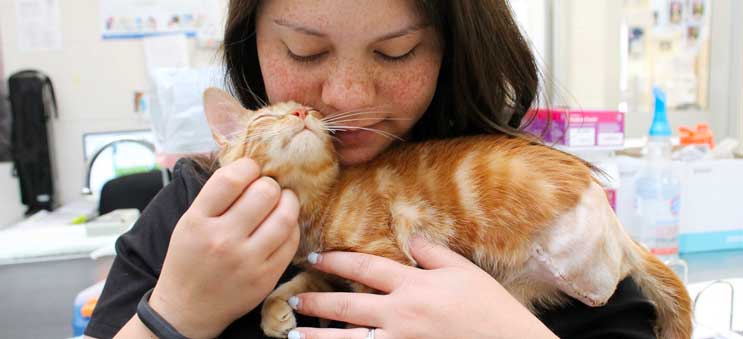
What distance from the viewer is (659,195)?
1639 millimetres

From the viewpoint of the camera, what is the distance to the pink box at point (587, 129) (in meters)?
1.56

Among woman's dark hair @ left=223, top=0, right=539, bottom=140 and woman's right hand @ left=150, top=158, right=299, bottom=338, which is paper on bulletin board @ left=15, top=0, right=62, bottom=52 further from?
woman's right hand @ left=150, top=158, right=299, bottom=338

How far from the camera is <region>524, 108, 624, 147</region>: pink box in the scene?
5.11 ft

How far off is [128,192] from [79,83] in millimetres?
1168

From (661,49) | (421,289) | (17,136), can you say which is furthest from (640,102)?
(17,136)

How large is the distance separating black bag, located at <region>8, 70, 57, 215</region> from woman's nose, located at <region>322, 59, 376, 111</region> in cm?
307

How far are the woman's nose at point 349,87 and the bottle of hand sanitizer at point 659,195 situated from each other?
126cm

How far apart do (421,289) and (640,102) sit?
2.71 m

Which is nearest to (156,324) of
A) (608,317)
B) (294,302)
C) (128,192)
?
(294,302)

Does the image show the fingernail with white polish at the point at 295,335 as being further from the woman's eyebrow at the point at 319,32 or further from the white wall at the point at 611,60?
the white wall at the point at 611,60

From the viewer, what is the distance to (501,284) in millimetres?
756

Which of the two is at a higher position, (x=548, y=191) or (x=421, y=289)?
(x=548, y=191)

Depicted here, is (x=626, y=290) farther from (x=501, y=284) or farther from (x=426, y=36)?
(x=426, y=36)

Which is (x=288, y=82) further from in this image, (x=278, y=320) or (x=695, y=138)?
(x=695, y=138)
